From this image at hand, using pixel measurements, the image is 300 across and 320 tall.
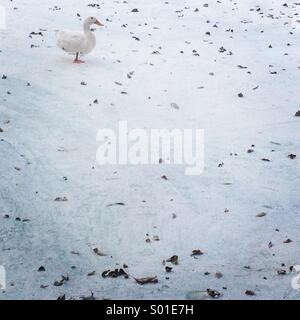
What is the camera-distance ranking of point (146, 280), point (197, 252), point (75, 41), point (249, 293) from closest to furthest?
point (249, 293), point (146, 280), point (197, 252), point (75, 41)

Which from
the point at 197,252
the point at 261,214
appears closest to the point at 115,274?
the point at 197,252

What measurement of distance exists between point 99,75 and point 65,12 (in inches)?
246

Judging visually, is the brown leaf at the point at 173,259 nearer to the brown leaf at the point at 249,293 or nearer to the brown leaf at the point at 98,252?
the brown leaf at the point at 98,252

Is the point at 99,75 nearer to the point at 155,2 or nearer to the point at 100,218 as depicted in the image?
the point at 100,218

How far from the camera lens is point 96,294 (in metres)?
5.88

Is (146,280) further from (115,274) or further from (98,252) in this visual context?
(98,252)

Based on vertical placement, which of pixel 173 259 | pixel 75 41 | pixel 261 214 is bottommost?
pixel 173 259

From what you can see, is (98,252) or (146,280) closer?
(146,280)

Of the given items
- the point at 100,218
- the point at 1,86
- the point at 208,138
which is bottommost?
the point at 100,218

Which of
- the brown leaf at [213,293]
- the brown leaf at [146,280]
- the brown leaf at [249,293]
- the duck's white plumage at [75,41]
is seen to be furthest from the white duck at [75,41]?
the brown leaf at [249,293]

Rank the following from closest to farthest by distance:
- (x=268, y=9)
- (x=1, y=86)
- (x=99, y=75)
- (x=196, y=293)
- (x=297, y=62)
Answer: (x=196, y=293) → (x=1, y=86) → (x=99, y=75) → (x=297, y=62) → (x=268, y=9)

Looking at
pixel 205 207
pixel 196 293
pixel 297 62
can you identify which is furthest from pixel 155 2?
pixel 196 293

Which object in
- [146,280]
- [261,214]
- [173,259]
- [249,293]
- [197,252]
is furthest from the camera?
[261,214]
